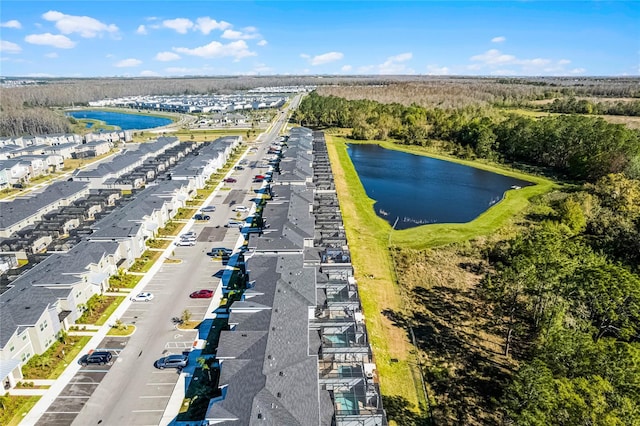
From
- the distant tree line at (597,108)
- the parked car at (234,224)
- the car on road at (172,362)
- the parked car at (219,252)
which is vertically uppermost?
the distant tree line at (597,108)

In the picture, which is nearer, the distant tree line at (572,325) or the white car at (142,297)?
the distant tree line at (572,325)

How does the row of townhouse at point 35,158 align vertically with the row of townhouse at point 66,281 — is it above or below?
above

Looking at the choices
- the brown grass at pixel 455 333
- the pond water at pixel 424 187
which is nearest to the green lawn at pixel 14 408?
the brown grass at pixel 455 333

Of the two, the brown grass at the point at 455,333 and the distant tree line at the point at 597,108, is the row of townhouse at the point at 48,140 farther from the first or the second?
the distant tree line at the point at 597,108

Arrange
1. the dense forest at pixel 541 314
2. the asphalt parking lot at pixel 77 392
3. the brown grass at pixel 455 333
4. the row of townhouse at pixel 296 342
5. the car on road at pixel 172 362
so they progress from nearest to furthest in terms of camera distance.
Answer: the dense forest at pixel 541 314
the row of townhouse at pixel 296 342
the asphalt parking lot at pixel 77 392
the brown grass at pixel 455 333
the car on road at pixel 172 362

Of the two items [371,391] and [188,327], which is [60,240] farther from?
[371,391]

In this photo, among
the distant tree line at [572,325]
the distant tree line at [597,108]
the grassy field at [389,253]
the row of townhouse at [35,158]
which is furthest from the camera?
the distant tree line at [597,108]
